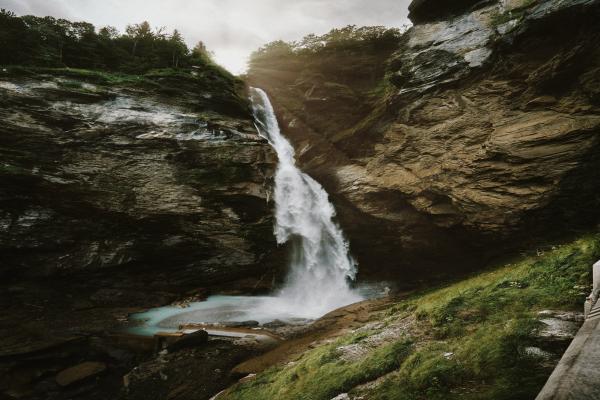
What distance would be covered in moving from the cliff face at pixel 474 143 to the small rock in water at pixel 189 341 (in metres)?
11.4

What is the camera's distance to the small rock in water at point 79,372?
888 centimetres

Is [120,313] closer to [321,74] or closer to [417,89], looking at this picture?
[417,89]

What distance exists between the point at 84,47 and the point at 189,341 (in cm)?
2466

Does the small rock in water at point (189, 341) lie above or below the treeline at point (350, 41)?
below

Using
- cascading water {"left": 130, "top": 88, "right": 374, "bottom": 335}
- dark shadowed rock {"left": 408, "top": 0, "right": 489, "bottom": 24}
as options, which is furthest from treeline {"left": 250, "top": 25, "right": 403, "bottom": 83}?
cascading water {"left": 130, "top": 88, "right": 374, "bottom": 335}

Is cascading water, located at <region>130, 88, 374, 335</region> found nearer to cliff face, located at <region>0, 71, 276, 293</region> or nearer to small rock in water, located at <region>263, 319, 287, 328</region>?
small rock in water, located at <region>263, 319, 287, 328</region>

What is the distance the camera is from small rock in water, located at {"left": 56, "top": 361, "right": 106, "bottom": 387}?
29.1 feet

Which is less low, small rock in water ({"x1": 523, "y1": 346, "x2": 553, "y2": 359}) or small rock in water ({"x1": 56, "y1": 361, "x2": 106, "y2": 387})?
small rock in water ({"x1": 523, "y1": 346, "x2": 553, "y2": 359})

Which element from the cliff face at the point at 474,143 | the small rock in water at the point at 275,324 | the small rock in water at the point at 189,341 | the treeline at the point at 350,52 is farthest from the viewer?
the treeline at the point at 350,52

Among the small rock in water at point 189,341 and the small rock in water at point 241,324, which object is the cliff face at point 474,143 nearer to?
the small rock in water at point 241,324

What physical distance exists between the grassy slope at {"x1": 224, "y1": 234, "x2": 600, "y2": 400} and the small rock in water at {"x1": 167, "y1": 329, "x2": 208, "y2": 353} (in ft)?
10.8

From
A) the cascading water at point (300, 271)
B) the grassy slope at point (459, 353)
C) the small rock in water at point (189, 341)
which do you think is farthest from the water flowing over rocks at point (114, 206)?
the grassy slope at point (459, 353)

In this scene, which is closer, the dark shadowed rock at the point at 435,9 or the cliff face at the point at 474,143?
the cliff face at the point at 474,143

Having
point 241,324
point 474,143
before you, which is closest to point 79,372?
point 241,324
